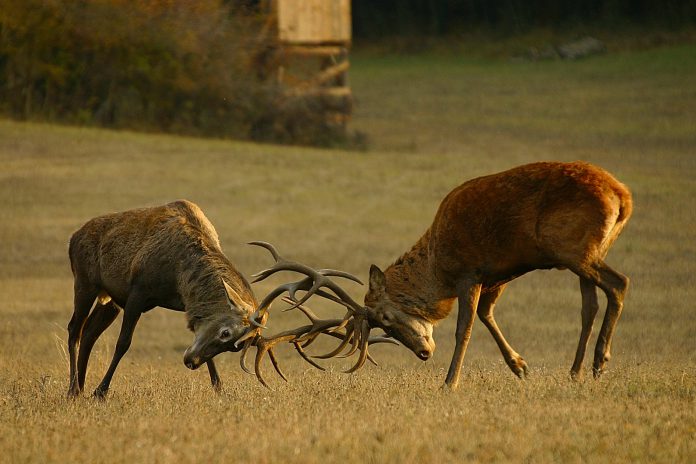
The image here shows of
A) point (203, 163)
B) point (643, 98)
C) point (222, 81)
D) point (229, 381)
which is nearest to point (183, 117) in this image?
point (222, 81)

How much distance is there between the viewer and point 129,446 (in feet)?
26.3

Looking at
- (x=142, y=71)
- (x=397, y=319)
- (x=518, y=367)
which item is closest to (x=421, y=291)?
(x=397, y=319)

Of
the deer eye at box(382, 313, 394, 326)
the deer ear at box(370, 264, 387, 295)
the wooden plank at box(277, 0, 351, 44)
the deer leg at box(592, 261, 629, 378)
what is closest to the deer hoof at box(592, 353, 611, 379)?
the deer leg at box(592, 261, 629, 378)

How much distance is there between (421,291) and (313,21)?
991 inches

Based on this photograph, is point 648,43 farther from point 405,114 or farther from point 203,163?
point 203,163

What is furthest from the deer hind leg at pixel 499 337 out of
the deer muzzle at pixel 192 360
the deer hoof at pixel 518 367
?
the deer muzzle at pixel 192 360

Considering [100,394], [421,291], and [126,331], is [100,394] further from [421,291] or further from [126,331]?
[421,291]

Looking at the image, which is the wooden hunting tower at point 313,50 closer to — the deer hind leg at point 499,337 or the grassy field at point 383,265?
the grassy field at point 383,265

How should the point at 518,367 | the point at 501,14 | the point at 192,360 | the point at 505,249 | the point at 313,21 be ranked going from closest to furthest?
1. the point at 192,360
2. the point at 505,249
3. the point at 518,367
4. the point at 313,21
5. the point at 501,14

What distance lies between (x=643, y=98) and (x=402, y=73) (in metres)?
12.3

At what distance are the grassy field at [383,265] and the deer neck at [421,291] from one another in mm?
639

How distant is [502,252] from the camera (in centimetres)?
1049

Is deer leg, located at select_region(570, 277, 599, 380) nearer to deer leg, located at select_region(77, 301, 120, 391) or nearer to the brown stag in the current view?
the brown stag

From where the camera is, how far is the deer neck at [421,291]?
35.6 feet
